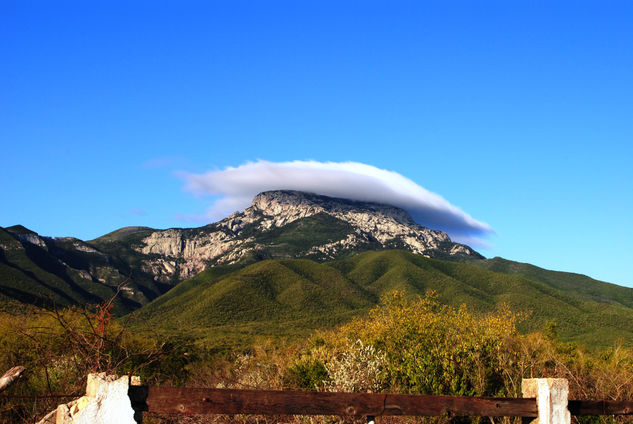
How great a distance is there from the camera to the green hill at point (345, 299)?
333 ft

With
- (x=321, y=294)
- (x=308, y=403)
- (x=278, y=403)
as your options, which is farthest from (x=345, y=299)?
(x=278, y=403)

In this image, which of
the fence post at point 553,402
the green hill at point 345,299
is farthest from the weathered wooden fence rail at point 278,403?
the green hill at point 345,299

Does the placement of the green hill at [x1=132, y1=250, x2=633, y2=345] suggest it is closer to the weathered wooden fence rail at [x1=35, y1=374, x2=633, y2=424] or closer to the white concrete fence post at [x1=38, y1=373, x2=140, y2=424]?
the weathered wooden fence rail at [x1=35, y1=374, x2=633, y2=424]

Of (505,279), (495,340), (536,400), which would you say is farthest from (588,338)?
(536,400)

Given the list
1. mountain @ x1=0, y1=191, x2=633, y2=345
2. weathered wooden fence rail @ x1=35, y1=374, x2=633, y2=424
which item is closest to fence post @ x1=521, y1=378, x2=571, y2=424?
weathered wooden fence rail @ x1=35, y1=374, x2=633, y2=424

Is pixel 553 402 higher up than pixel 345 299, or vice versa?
pixel 345 299

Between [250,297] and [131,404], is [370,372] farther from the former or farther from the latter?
[250,297]

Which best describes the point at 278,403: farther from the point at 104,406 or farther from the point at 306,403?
the point at 104,406

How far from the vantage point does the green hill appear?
101500 mm

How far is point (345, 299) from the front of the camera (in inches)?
5197

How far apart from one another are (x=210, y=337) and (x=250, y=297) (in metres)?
41.0

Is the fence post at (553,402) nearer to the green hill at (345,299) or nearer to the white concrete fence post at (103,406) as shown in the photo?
the white concrete fence post at (103,406)

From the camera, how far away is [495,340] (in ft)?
61.9

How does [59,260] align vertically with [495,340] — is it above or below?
above
